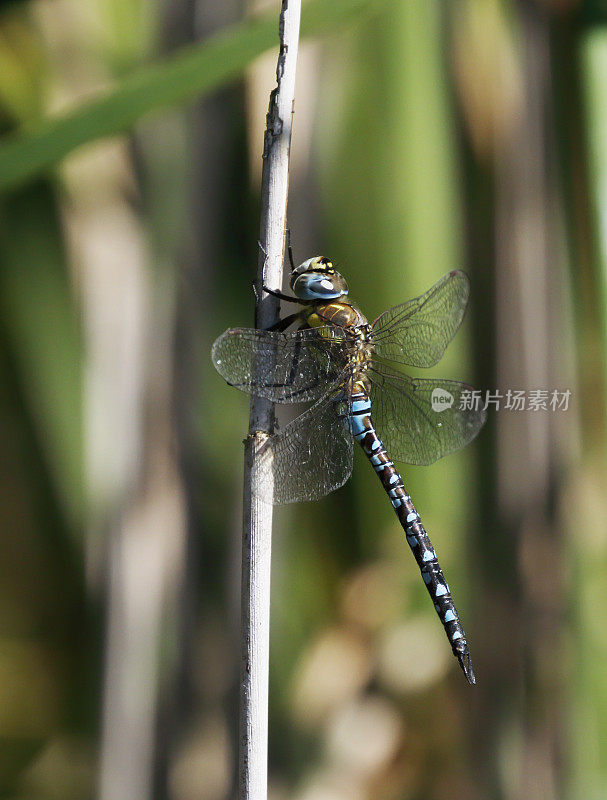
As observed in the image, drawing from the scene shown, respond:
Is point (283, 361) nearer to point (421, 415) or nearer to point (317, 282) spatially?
point (317, 282)

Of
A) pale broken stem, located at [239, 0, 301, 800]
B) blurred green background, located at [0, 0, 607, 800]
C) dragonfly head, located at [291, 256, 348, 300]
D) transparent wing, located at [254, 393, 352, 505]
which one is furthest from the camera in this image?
blurred green background, located at [0, 0, 607, 800]

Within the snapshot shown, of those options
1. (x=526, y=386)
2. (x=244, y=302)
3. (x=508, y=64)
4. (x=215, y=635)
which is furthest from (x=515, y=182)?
(x=215, y=635)

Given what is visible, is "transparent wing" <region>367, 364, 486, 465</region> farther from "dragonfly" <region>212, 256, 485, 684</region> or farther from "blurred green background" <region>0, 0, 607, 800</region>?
"blurred green background" <region>0, 0, 607, 800</region>

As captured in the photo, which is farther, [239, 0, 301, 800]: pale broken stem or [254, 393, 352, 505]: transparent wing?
[254, 393, 352, 505]: transparent wing

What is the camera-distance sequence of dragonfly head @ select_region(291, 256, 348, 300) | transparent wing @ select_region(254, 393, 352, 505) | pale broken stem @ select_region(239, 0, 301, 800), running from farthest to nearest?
dragonfly head @ select_region(291, 256, 348, 300) → transparent wing @ select_region(254, 393, 352, 505) → pale broken stem @ select_region(239, 0, 301, 800)

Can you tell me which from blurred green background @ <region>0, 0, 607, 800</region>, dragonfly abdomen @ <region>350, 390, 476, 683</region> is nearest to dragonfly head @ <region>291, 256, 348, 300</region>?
dragonfly abdomen @ <region>350, 390, 476, 683</region>

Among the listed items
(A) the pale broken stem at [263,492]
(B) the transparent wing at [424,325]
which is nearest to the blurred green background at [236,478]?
(B) the transparent wing at [424,325]
